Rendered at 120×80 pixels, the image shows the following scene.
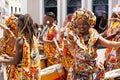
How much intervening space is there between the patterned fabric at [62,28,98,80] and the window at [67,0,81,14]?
84.4 ft

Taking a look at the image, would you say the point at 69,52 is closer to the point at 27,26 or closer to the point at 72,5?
the point at 27,26

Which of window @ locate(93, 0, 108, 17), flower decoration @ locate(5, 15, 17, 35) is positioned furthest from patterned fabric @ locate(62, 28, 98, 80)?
window @ locate(93, 0, 108, 17)

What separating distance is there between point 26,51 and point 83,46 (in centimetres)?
67

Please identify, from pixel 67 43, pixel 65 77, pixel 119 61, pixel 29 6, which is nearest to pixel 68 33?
pixel 67 43

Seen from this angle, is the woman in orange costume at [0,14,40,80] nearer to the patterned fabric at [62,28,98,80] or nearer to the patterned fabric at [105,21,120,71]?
the patterned fabric at [62,28,98,80]

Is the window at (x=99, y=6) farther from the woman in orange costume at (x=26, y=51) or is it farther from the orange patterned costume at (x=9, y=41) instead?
the woman in orange costume at (x=26, y=51)

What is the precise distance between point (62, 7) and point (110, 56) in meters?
24.1

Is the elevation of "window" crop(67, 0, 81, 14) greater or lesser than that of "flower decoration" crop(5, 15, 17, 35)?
lesser

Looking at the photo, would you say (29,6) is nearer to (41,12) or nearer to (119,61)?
(41,12)

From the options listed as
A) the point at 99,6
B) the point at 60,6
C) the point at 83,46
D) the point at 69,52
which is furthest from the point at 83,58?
the point at 60,6

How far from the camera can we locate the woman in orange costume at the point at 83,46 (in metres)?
4.74

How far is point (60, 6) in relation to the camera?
100ft

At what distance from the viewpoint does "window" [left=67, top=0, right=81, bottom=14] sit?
3058 centimetres

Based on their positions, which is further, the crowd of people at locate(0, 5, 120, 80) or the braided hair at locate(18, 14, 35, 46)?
the braided hair at locate(18, 14, 35, 46)
